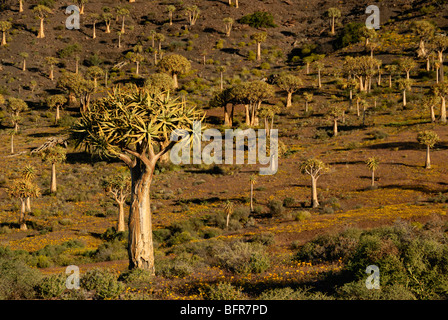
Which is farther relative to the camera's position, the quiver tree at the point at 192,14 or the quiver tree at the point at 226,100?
the quiver tree at the point at 192,14

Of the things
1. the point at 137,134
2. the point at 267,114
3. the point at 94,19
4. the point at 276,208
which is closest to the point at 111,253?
the point at 137,134

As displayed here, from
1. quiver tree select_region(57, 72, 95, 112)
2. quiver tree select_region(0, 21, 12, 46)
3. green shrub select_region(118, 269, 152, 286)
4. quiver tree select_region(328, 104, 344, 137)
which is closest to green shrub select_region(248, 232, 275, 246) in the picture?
green shrub select_region(118, 269, 152, 286)

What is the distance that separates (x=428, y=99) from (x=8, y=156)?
177ft

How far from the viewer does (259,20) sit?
121 m

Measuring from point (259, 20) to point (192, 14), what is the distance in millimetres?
20450

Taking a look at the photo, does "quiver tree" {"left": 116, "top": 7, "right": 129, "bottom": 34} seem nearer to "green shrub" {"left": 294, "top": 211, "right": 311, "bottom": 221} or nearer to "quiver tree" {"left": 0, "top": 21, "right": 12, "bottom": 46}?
"quiver tree" {"left": 0, "top": 21, "right": 12, "bottom": 46}

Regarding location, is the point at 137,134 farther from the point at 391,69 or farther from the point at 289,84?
the point at 391,69

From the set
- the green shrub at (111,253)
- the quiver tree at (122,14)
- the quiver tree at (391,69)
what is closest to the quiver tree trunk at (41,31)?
the quiver tree at (122,14)

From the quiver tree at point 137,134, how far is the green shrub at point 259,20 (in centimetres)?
11224

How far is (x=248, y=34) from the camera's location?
115m

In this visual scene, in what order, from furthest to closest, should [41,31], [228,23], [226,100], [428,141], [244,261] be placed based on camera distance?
[228,23] → [41,31] → [226,100] → [428,141] → [244,261]

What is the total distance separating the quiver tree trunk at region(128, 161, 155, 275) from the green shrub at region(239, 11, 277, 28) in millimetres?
113258

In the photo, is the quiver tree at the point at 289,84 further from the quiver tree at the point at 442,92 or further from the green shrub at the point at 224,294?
the green shrub at the point at 224,294

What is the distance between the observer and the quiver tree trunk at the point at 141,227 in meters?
14.3
